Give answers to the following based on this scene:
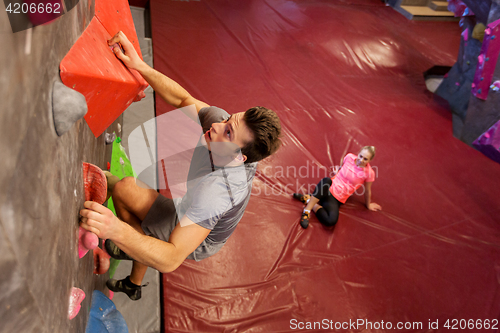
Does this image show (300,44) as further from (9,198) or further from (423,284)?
(9,198)

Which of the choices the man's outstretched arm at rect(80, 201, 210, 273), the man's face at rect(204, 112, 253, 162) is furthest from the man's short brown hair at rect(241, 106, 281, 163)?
the man's outstretched arm at rect(80, 201, 210, 273)

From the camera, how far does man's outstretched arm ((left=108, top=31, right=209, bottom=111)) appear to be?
1.32 m

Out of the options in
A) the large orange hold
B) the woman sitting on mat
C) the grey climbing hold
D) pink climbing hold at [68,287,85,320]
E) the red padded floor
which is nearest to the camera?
the grey climbing hold

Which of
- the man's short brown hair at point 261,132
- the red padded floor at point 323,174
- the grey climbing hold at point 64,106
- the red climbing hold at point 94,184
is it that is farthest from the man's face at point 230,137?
the red padded floor at point 323,174

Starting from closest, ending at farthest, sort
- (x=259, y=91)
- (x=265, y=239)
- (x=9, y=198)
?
1. (x=9, y=198)
2. (x=265, y=239)
3. (x=259, y=91)

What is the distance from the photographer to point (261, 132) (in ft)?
4.81

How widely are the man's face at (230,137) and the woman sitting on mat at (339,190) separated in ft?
4.70

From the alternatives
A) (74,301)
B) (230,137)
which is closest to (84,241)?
(74,301)

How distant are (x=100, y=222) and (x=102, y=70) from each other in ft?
1.59

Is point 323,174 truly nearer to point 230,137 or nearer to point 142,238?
point 230,137

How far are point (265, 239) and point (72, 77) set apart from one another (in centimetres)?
197

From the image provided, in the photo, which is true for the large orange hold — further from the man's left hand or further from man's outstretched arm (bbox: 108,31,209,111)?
the man's left hand

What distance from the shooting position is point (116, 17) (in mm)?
1421

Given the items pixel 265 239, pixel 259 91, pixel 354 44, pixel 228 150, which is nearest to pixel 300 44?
pixel 354 44
